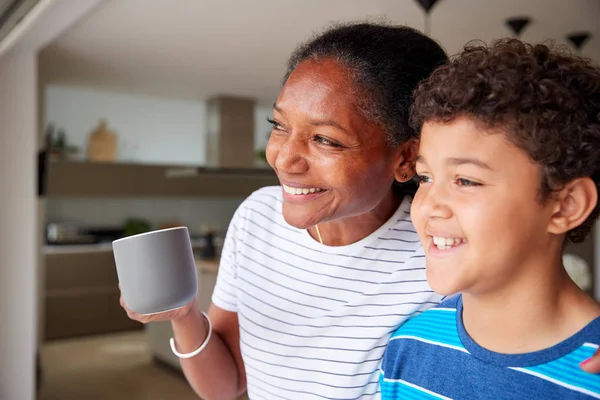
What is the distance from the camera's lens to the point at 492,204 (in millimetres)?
663

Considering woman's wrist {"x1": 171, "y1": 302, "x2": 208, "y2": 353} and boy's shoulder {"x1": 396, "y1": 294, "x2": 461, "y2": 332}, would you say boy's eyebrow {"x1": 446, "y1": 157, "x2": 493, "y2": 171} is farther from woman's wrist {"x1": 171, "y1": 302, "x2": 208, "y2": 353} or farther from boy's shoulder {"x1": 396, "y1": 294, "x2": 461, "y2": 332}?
woman's wrist {"x1": 171, "y1": 302, "x2": 208, "y2": 353}

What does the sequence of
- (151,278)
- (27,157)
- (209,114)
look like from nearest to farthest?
1. (151,278)
2. (27,157)
3. (209,114)

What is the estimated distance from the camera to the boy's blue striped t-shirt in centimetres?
66

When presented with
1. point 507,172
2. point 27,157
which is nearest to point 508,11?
point 27,157

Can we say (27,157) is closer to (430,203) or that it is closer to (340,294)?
(340,294)

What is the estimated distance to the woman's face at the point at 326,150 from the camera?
86cm

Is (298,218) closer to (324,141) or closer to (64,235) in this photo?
(324,141)

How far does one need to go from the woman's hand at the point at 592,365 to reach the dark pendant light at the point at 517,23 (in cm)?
392

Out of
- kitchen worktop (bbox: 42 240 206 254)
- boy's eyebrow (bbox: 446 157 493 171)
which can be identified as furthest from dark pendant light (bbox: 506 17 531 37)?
kitchen worktop (bbox: 42 240 206 254)

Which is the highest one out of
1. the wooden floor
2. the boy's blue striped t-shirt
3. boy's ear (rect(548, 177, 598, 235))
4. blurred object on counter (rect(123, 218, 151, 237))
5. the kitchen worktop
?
boy's ear (rect(548, 177, 598, 235))

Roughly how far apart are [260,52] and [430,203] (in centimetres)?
454

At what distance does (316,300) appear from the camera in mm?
1019

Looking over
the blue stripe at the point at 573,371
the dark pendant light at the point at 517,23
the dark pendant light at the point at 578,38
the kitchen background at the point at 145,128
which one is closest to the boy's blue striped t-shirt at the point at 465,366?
the blue stripe at the point at 573,371

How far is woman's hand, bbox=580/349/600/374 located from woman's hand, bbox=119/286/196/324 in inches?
23.1
